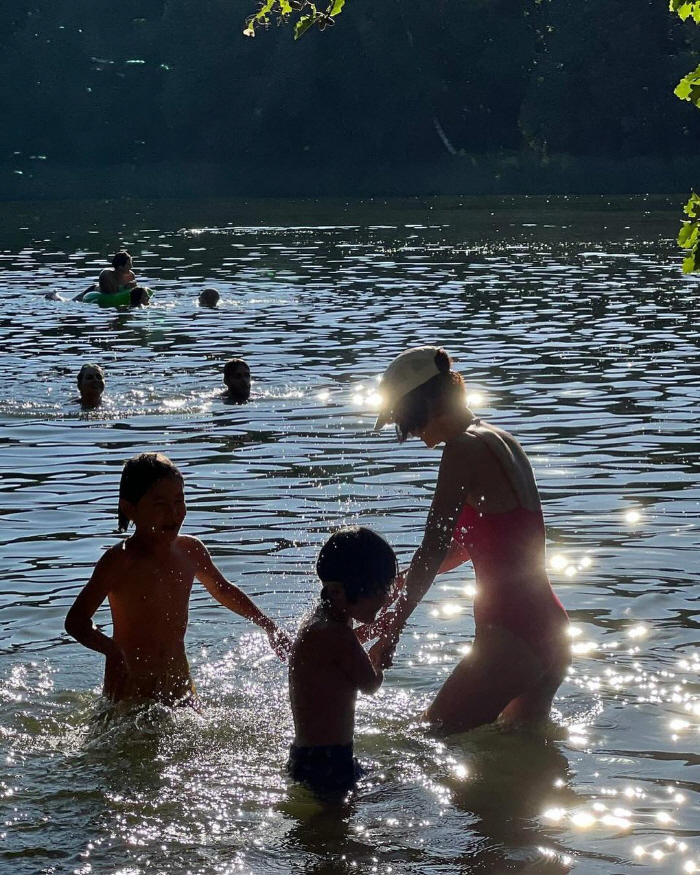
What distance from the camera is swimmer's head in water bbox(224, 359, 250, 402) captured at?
1678 centimetres

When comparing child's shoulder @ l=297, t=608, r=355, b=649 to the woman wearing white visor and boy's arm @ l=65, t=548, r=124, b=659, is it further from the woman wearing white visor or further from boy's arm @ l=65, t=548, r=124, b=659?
boy's arm @ l=65, t=548, r=124, b=659

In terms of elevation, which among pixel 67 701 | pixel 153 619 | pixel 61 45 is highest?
pixel 61 45

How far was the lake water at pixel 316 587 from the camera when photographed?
6.21 m

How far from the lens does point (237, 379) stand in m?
17.0

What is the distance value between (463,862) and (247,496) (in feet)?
22.5

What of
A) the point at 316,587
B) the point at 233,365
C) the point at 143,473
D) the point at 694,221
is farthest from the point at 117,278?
the point at 694,221

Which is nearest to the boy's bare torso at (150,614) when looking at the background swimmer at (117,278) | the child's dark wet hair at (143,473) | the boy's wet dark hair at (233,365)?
the child's dark wet hair at (143,473)

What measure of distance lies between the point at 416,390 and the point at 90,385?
1069cm

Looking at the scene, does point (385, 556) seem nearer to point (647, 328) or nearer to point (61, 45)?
point (647, 328)

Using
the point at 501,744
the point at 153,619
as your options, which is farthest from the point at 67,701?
the point at 501,744

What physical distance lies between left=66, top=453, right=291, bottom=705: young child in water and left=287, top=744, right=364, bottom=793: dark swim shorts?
2.69 ft

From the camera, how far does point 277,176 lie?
85875 mm

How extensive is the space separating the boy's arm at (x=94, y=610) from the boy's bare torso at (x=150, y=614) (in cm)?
2

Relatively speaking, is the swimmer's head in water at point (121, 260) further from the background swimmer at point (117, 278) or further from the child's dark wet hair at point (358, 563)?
the child's dark wet hair at point (358, 563)
